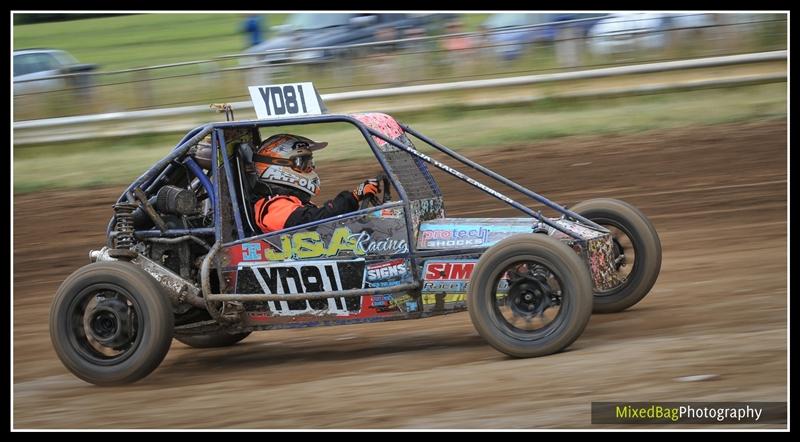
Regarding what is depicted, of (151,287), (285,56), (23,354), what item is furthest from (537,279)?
(285,56)

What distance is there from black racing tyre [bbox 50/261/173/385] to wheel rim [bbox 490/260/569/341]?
1.91 meters

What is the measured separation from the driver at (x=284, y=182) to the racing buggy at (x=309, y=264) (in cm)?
10

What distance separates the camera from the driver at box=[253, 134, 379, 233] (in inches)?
262

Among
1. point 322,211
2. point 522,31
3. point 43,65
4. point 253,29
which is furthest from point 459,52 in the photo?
point 322,211

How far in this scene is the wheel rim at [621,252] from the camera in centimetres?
707

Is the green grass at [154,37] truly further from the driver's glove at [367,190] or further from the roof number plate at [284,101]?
the driver's glove at [367,190]

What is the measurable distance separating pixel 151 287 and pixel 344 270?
111cm

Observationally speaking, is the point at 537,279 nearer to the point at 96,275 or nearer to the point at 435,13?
the point at 96,275

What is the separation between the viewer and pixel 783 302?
7.21m

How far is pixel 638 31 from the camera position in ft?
44.4

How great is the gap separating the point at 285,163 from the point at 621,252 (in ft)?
7.19

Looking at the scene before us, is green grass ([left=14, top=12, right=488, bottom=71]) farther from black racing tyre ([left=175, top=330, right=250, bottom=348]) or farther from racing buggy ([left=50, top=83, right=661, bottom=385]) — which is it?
racing buggy ([left=50, top=83, right=661, bottom=385])

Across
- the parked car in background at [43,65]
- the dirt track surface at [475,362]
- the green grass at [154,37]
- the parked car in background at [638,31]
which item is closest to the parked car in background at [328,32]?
the green grass at [154,37]

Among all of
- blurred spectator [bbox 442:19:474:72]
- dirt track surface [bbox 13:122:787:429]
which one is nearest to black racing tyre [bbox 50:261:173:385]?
dirt track surface [bbox 13:122:787:429]
